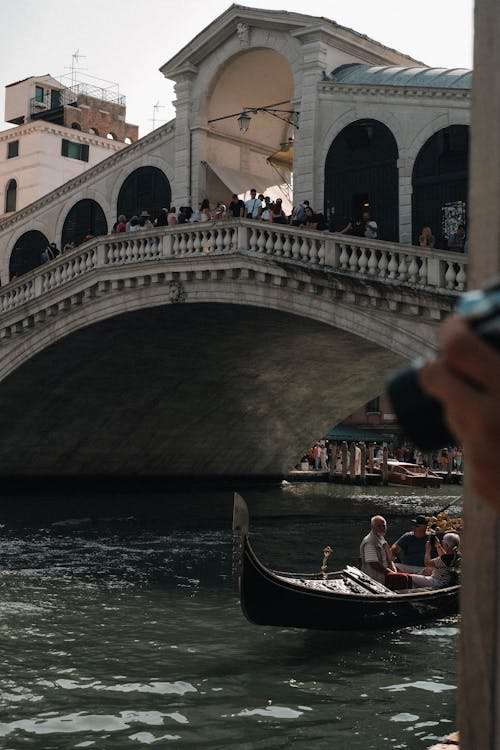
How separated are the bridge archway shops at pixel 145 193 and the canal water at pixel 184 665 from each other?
6792 millimetres

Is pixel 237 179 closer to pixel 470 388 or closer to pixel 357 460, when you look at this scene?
pixel 357 460

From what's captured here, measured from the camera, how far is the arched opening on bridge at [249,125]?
1686 cm

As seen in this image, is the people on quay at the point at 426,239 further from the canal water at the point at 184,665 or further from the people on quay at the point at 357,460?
the people on quay at the point at 357,460

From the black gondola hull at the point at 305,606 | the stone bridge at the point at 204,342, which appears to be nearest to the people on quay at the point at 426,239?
the stone bridge at the point at 204,342

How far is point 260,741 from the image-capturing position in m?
5.50

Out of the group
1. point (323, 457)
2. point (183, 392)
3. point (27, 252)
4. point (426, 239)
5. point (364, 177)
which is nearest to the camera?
Result: point (426, 239)

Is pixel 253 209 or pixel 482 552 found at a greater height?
pixel 253 209

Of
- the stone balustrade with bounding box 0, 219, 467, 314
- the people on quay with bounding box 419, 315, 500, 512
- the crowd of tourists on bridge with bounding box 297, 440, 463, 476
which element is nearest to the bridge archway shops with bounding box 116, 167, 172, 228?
the stone balustrade with bounding box 0, 219, 467, 314

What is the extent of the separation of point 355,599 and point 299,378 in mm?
13985

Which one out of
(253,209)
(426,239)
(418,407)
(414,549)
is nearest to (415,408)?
(418,407)

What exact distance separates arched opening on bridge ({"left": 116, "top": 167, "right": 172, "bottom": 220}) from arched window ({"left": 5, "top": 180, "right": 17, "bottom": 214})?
10790mm

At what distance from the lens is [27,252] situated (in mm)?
20953

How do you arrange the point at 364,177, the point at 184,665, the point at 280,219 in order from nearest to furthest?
the point at 184,665, the point at 280,219, the point at 364,177

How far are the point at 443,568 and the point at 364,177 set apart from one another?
7.45 meters
